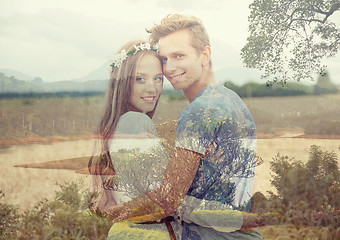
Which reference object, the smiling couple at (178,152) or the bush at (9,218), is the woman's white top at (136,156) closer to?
the smiling couple at (178,152)

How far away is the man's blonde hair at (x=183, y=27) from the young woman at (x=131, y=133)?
5.5 inches

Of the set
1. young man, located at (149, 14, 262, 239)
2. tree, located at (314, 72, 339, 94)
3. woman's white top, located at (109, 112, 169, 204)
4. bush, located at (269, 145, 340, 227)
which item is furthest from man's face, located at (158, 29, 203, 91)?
tree, located at (314, 72, 339, 94)

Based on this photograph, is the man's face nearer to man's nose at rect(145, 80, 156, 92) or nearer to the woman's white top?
man's nose at rect(145, 80, 156, 92)

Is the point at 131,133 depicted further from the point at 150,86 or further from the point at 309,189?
the point at 309,189

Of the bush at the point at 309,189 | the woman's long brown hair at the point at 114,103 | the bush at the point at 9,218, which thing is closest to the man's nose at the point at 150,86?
the woman's long brown hair at the point at 114,103

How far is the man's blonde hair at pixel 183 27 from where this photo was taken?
295 centimetres

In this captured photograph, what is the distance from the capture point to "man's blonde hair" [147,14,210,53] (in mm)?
2949

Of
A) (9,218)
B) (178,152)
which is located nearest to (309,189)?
(178,152)

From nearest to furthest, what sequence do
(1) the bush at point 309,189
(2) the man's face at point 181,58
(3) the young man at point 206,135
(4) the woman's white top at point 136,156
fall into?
(3) the young man at point 206,135 → (4) the woman's white top at point 136,156 → (2) the man's face at point 181,58 → (1) the bush at point 309,189

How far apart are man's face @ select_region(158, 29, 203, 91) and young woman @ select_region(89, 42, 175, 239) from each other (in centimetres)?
7

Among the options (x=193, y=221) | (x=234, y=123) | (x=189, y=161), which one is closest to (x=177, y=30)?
(x=234, y=123)

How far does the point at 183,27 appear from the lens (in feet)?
9.66

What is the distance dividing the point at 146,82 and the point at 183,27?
52 cm

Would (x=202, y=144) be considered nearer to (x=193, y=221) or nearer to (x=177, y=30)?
(x=193, y=221)
